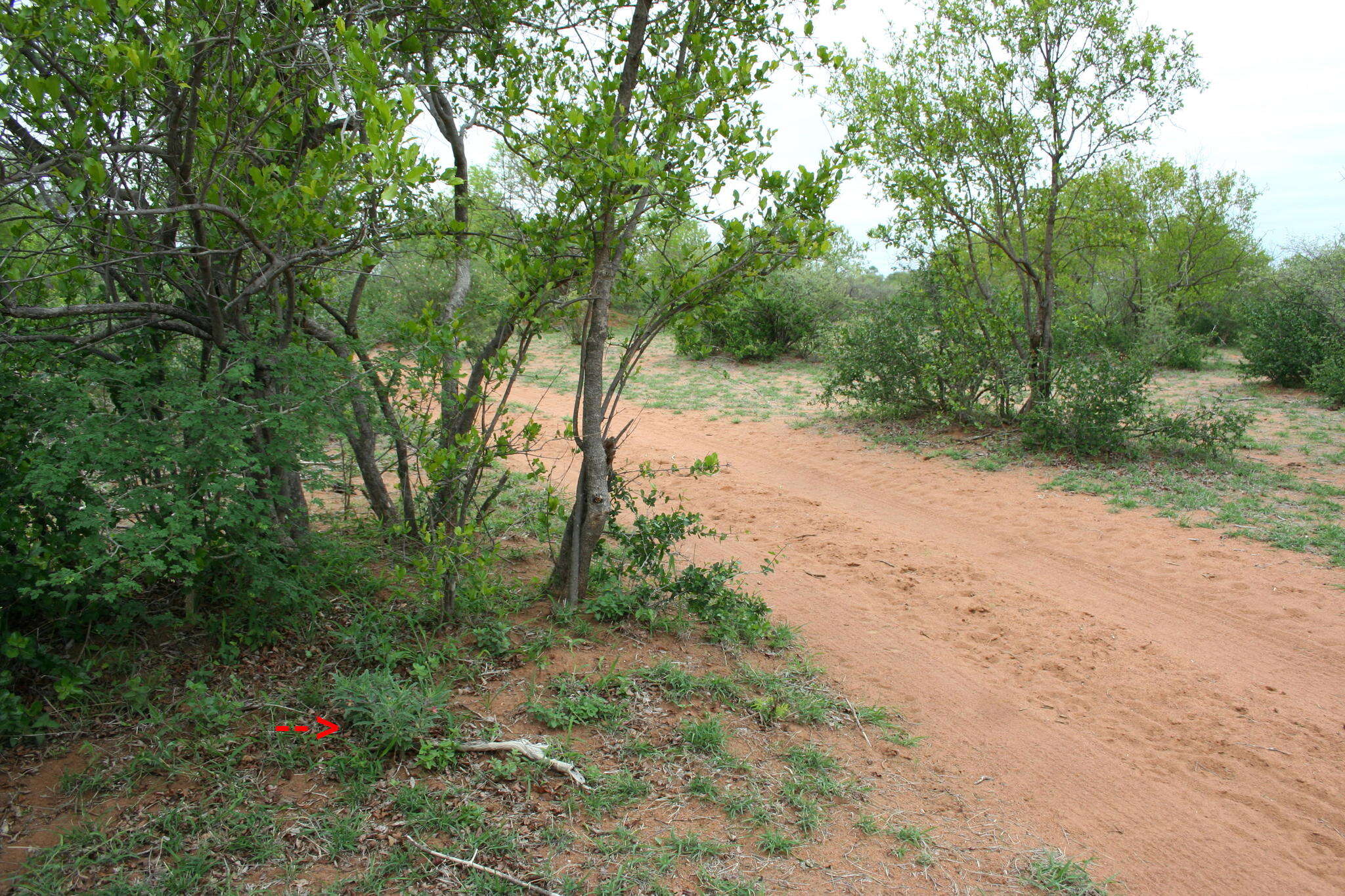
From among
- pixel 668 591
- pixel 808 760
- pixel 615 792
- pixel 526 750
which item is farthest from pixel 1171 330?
pixel 526 750

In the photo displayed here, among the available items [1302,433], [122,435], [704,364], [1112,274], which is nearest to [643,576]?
[122,435]

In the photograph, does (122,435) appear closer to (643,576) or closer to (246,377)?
(246,377)

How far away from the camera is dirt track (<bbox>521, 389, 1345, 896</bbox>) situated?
11.1 feet

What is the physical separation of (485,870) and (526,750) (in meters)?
0.63

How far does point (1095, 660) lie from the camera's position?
4766mm

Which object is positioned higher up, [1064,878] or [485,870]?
[485,870]

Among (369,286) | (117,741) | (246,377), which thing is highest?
(369,286)

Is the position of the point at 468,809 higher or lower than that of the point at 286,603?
lower

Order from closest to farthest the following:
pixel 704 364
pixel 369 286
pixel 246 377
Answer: pixel 246 377
pixel 369 286
pixel 704 364

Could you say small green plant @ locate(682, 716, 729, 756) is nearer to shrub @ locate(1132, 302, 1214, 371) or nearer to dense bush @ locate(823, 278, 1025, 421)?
dense bush @ locate(823, 278, 1025, 421)

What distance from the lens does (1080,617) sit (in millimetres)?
5312

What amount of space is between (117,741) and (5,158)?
2.28m

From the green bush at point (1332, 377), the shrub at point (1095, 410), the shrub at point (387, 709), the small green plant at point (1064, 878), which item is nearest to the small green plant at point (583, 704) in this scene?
the shrub at point (387, 709)

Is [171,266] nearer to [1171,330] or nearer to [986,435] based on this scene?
[986,435]
